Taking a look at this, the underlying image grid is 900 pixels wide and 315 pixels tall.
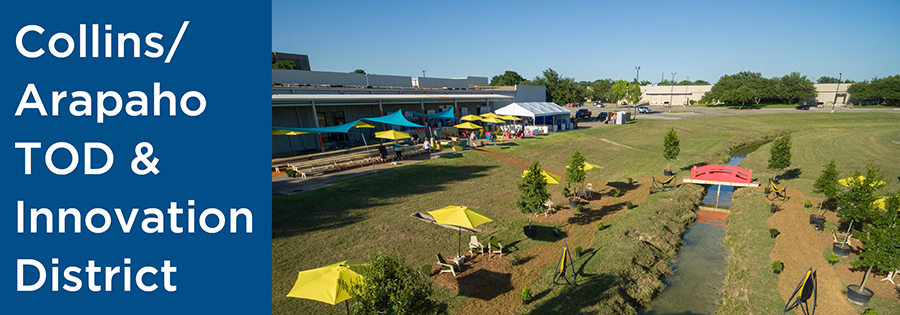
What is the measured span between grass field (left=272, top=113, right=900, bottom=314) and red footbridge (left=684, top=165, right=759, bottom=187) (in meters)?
0.91

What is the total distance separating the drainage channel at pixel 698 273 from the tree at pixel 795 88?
80784 millimetres

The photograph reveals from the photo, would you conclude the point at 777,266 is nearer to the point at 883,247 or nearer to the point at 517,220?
the point at 883,247

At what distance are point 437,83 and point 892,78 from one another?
8407 centimetres

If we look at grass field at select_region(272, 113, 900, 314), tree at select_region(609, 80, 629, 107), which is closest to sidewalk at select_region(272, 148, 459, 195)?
grass field at select_region(272, 113, 900, 314)

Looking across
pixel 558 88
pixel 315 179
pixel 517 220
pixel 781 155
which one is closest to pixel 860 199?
pixel 781 155

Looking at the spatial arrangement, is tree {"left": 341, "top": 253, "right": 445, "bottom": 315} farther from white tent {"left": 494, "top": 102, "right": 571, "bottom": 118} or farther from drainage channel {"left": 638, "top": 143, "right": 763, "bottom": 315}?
white tent {"left": 494, "top": 102, "right": 571, "bottom": 118}

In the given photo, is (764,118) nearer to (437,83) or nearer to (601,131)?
(601,131)

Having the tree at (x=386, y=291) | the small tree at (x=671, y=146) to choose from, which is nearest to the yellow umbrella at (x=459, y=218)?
the tree at (x=386, y=291)

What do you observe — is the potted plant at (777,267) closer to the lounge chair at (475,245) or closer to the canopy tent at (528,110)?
the lounge chair at (475,245)

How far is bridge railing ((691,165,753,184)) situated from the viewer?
16.9 metres

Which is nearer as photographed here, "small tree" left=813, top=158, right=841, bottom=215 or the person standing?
"small tree" left=813, top=158, right=841, bottom=215

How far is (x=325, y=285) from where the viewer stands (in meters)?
5.85

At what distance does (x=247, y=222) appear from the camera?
163 inches

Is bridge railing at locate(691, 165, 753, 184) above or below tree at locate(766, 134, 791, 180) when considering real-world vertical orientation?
below
